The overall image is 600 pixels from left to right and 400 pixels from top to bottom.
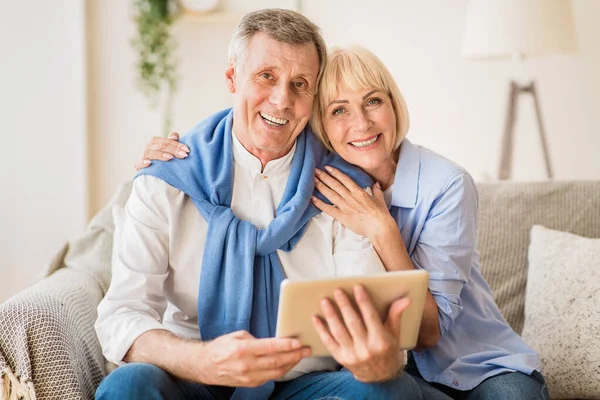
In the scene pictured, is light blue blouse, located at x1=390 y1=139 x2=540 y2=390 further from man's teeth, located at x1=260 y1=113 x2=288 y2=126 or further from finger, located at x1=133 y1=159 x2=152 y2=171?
finger, located at x1=133 y1=159 x2=152 y2=171

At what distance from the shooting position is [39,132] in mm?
3762

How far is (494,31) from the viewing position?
3.08 meters

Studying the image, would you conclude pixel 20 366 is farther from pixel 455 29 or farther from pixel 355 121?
pixel 455 29

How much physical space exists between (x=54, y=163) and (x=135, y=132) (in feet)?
1.47

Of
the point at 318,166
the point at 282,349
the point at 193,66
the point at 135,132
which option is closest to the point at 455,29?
the point at 193,66

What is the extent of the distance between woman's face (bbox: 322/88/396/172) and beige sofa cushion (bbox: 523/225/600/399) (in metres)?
0.63

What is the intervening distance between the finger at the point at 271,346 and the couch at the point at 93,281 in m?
0.45

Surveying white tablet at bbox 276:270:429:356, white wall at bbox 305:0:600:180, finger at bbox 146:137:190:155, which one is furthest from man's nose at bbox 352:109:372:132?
Answer: white wall at bbox 305:0:600:180

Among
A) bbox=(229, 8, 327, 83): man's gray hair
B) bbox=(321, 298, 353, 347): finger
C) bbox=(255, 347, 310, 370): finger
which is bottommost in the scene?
bbox=(255, 347, 310, 370): finger

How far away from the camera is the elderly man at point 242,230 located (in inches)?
66.8

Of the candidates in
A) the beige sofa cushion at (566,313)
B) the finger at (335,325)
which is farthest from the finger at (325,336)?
the beige sofa cushion at (566,313)

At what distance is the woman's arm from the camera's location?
174 cm

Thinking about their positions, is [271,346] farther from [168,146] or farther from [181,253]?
[168,146]

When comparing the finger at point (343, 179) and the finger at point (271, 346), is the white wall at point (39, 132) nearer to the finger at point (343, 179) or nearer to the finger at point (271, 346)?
the finger at point (343, 179)
